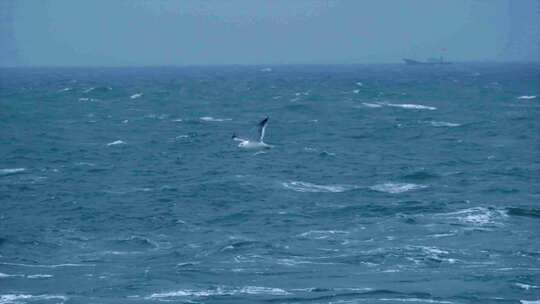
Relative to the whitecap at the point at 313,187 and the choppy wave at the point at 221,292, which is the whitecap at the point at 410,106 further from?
the choppy wave at the point at 221,292

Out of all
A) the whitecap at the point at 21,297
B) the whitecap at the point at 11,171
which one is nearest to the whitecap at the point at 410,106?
the whitecap at the point at 11,171

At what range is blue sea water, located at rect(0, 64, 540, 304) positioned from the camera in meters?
28.8

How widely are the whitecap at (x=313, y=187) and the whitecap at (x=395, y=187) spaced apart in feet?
4.37

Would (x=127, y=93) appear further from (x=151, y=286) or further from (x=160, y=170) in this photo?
(x=151, y=286)

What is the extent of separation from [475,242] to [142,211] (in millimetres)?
15002

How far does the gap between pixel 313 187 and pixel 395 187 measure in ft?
14.0

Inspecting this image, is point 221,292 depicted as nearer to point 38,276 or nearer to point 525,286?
point 38,276

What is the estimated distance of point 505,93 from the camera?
389 ft

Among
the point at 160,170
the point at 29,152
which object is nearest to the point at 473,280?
the point at 160,170

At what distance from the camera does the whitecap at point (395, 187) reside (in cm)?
4559

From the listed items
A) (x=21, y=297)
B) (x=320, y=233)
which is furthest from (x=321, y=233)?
(x=21, y=297)

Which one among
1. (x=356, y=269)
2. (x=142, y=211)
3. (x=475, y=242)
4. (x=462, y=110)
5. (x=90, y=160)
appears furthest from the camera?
(x=462, y=110)

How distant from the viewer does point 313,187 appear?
4672 cm

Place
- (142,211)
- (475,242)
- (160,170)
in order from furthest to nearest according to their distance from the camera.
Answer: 1. (160,170)
2. (142,211)
3. (475,242)
